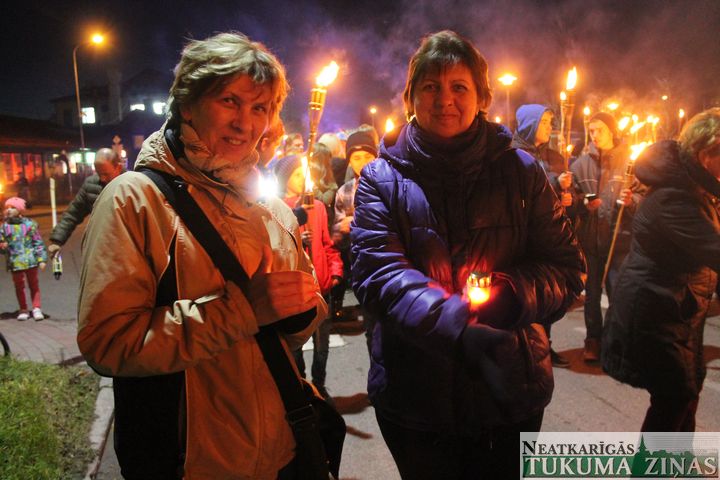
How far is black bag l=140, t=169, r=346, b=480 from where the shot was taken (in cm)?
164

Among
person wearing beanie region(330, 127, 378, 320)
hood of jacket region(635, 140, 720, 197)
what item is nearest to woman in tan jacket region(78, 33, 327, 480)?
hood of jacket region(635, 140, 720, 197)

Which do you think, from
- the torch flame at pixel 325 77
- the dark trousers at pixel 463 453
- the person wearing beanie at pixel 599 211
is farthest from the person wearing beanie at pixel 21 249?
the person wearing beanie at pixel 599 211

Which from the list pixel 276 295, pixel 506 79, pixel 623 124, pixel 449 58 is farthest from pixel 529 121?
pixel 506 79

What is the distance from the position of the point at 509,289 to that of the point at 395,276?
0.44m

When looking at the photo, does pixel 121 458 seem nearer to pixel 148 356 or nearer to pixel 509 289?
pixel 148 356

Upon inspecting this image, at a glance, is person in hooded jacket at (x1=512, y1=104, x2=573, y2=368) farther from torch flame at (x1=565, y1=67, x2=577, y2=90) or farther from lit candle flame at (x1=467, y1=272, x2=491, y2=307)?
lit candle flame at (x1=467, y1=272, x2=491, y2=307)

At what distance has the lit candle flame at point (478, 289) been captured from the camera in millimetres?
1837

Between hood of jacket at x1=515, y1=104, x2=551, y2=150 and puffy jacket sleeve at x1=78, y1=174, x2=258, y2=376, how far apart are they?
4451mm

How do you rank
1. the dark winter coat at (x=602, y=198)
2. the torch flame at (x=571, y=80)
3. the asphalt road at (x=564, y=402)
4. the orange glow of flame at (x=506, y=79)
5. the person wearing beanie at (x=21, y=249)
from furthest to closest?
the orange glow of flame at (x=506, y=79) → the person wearing beanie at (x=21, y=249) → the dark winter coat at (x=602, y=198) → the torch flame at (x=571, y=80) → the asphalt road at (x=564, y=402)

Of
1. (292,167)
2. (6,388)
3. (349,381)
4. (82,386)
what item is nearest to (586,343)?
(349,381)

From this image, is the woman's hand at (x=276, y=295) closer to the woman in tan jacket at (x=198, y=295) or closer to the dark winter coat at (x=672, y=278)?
the woman in tan jacket at (x=198, y=295)

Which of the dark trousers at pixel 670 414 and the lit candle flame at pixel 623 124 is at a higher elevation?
the lit candle flame at pixel 623 124

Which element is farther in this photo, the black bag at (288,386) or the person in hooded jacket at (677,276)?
the person in hooded jacket at (677,276)

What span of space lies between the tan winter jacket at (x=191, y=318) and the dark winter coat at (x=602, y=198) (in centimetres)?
525
